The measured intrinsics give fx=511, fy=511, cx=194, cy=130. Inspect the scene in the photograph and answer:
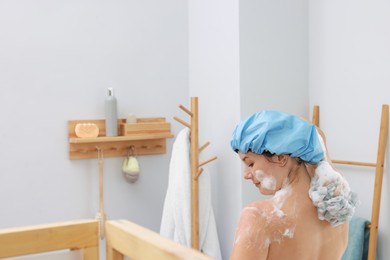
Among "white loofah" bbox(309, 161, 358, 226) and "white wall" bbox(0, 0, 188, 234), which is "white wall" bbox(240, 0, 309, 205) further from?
"white loofah" bbox(309, 161, 358, 226)

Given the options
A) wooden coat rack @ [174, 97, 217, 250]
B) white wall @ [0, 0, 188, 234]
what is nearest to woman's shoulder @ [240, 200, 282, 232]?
wooden coat rack @ [174, 97, 217, 250]

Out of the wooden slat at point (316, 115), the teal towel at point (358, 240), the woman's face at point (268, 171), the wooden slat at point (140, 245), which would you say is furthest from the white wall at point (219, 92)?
the wooden slat at point (140, 245)

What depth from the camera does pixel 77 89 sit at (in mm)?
2631

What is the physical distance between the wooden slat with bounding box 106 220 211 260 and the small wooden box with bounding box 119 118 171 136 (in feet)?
4.50

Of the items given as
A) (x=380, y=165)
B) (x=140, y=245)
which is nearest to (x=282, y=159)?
(x=140, y=245)

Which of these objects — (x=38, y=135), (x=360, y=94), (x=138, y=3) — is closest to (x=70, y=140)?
(x=38, y=135)

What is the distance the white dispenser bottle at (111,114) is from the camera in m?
2.62

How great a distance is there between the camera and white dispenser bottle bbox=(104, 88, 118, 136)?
103 inches

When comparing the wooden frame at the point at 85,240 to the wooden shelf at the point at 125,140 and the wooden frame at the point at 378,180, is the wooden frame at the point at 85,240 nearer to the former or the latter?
the wooden shelf at the point at 125,140

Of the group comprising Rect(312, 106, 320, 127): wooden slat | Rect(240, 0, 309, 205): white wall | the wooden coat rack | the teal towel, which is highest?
Rect(240, 0, 309, 205): white wall

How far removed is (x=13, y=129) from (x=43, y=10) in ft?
1.99

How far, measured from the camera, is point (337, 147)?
8.42 ft

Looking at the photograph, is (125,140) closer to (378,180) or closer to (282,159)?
(378,180)

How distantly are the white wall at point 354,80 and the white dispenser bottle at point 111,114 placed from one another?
1.05 metres
